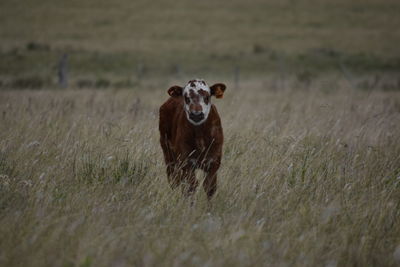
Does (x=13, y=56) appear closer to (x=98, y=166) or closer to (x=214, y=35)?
(x=214, y=35)

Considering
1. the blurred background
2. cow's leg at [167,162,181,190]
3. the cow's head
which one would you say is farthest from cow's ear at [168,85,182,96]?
the blurred background

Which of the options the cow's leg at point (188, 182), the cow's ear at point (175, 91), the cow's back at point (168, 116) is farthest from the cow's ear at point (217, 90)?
the cow's leg at point (188, 182)

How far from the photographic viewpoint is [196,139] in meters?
4.11

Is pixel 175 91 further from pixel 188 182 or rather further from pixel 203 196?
pixel 203 196

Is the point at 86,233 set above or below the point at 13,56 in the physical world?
below

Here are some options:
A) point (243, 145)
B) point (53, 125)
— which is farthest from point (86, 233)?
point (53, 125)

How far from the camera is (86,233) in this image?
2.79m

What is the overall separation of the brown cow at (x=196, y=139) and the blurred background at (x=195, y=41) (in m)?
12.3

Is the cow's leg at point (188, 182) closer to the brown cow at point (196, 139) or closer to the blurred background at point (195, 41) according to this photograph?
the brown cow at point (196, 139)

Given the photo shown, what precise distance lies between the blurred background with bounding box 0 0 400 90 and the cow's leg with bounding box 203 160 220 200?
41.3 feet

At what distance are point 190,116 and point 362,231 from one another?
65.5 inches

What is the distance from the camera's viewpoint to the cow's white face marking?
3817 mm

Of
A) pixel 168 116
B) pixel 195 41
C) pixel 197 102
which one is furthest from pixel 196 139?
pixel 195 41

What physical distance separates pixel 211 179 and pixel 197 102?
2.26 ft
